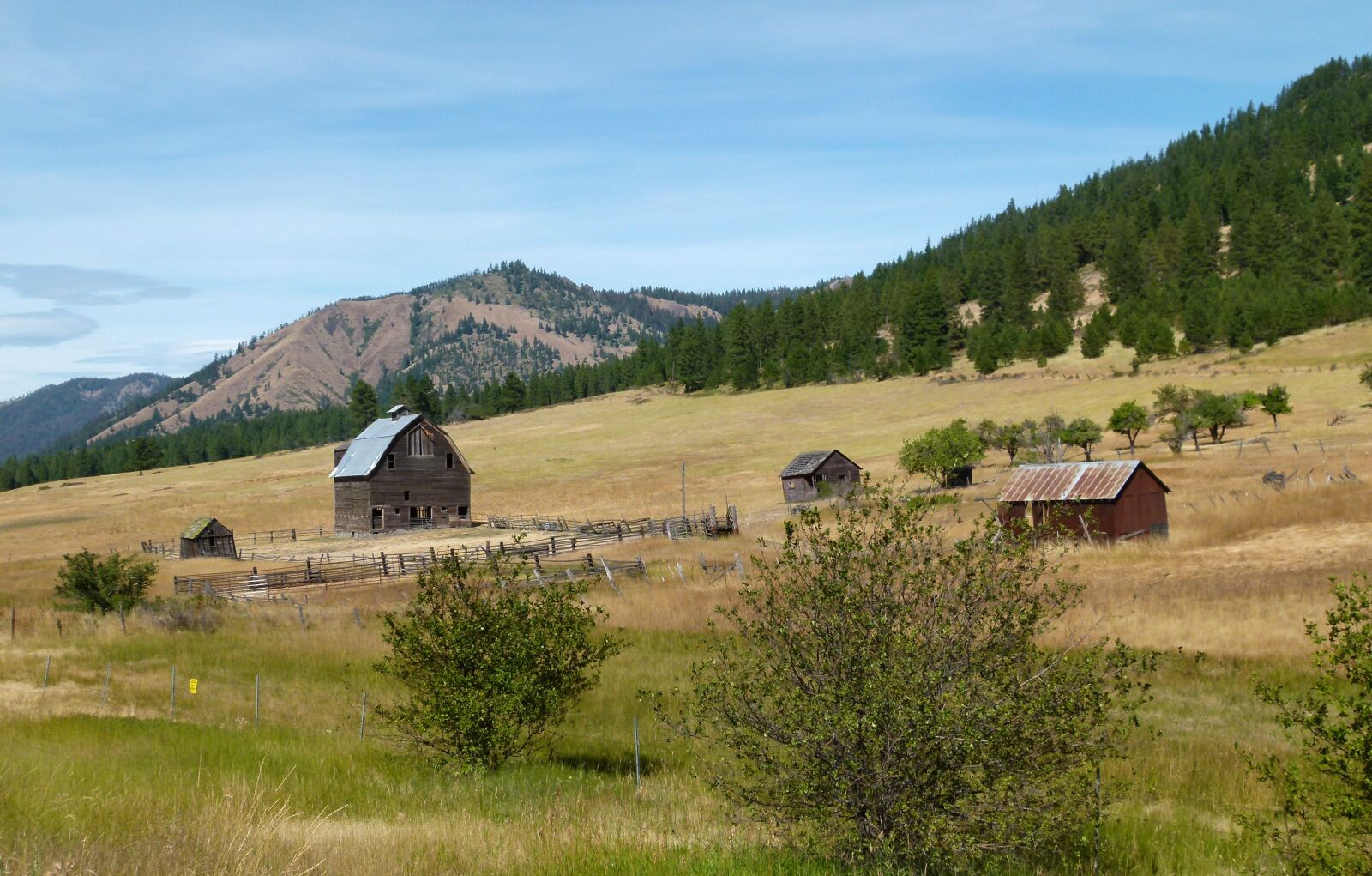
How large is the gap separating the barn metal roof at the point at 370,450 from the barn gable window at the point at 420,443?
3.40ft

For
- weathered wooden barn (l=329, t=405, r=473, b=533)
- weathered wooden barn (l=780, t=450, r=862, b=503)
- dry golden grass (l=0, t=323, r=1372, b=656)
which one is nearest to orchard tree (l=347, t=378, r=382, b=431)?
dry golden grass (l=0, t=323, r=1372, b=656)

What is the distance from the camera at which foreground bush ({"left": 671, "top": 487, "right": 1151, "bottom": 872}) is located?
821 cm

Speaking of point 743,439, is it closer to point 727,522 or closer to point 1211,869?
point 727,522

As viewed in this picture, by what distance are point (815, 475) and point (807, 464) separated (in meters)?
1.45

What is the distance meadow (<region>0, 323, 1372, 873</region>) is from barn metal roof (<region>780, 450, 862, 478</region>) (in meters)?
3.10

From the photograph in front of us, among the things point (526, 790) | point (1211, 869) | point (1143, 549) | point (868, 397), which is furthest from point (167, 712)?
point (868, 397)

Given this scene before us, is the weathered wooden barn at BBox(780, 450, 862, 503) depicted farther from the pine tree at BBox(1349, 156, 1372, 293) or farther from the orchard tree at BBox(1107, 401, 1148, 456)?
the pine tree at BBox(1349, 156, 1372, 293)

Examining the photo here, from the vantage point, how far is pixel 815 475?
69.8m

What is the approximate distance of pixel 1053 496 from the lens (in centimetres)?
4375

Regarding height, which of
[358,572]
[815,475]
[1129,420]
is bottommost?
[358,572]

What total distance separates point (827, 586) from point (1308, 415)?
79100 mm

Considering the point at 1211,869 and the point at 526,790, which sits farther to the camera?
the point at 526,790

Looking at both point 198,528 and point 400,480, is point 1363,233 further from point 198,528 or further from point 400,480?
point 198,528

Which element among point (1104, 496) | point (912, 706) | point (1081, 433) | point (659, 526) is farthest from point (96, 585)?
point (1081, 433)
